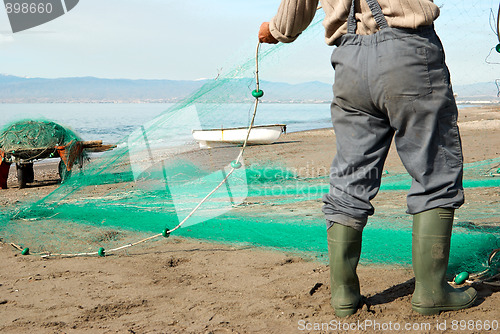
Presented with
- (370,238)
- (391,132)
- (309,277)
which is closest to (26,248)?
(309,277)

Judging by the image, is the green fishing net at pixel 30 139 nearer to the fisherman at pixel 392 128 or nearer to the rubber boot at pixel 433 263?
the fisherman at pixel 392 128

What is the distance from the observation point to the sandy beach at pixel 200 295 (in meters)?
2.23

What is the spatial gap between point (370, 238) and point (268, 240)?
0.78m

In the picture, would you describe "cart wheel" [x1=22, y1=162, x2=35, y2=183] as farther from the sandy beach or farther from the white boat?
the white boat

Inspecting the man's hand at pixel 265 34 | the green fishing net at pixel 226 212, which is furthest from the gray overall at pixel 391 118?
the green fishing net at pixel 226 212

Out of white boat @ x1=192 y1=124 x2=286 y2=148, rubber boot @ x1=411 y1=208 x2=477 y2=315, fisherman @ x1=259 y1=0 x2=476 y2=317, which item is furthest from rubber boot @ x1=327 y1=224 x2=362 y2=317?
white boat @ x1=192 y1=124 x2=286 y2=148

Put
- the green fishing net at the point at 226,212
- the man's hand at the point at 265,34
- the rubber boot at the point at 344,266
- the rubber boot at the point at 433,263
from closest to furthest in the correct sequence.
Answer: the rubber boot at the point at 433,263 < the rubber boot at the point at 344,266 < the man's hand at the point at 265,34 < the green fishing net at the point at 226,212

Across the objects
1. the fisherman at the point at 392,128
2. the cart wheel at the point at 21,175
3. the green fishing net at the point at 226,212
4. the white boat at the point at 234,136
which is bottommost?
the white boat at the point at 234,136

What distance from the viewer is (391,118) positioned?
2117 millimetres

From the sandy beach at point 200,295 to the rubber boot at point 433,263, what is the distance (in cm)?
6

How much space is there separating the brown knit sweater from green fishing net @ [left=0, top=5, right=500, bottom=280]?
1158 mm

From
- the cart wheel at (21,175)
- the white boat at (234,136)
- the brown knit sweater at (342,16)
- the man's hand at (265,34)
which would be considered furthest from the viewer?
the white boat at (234,136)

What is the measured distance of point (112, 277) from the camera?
10.2 ft

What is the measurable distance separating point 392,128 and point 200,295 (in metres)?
1.42
